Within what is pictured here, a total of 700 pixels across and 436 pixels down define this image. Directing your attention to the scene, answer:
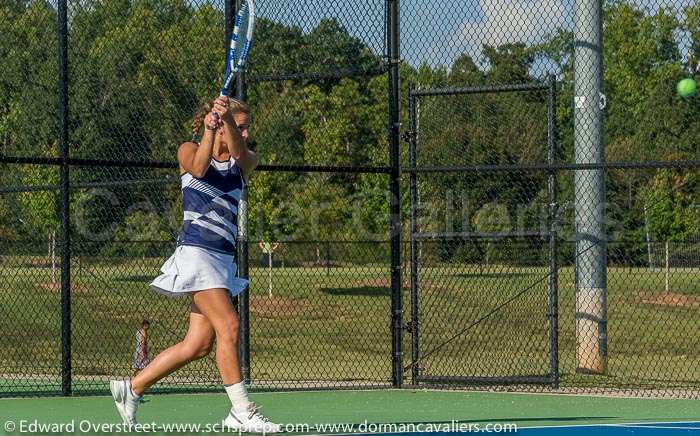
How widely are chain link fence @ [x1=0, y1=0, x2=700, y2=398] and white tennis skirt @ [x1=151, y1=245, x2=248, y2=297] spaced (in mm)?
2628

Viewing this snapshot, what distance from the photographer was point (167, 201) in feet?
75.6

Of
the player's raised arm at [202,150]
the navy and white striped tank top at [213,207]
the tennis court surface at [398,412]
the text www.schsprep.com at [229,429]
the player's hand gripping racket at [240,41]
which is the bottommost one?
the tennis court surface at [398,412]

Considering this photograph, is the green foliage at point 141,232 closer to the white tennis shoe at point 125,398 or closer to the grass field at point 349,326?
the grass field at point 349,326

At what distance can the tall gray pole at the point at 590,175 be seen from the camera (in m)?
12.3

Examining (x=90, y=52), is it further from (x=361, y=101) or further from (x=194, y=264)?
(x=194, y=264)

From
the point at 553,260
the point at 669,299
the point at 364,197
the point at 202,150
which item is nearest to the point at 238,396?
the point at 202,150

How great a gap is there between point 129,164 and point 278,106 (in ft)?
57.8

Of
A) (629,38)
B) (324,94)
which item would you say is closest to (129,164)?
(324,94)

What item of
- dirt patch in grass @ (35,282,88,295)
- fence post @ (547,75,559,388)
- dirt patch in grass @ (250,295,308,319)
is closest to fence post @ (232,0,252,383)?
fence post @ (547,75,559,388)

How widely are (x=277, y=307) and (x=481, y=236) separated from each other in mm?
12772

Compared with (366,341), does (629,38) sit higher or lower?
higher

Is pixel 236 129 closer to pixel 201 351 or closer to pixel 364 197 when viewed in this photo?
pixel 201 351

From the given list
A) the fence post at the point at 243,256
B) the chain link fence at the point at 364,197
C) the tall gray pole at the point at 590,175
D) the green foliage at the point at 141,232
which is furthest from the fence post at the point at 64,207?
the green foliage at the point at 141,232

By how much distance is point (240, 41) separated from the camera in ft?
27.2
